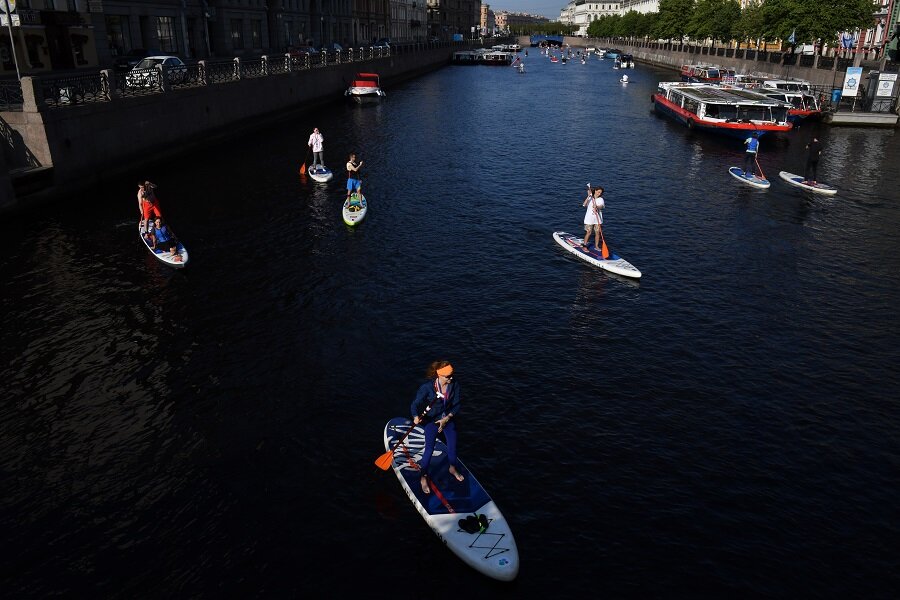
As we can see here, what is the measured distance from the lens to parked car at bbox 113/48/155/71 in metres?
46.4

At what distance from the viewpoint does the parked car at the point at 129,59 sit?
4644 cm

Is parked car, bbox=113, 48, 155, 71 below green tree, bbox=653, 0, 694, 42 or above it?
below

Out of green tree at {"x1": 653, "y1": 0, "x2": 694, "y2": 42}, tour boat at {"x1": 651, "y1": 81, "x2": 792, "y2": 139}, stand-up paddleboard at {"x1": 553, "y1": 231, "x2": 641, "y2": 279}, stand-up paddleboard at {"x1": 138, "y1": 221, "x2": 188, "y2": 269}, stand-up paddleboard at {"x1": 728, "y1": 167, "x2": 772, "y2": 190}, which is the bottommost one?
stand-up paddleboard at {"x1": 553, "y1": 231, "x2": 641, "y2": 279}

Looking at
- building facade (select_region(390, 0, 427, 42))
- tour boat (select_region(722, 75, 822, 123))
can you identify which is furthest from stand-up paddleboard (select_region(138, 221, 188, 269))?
building facade (select_region(390, 0, 427, 42))

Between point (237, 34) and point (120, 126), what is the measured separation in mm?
46261

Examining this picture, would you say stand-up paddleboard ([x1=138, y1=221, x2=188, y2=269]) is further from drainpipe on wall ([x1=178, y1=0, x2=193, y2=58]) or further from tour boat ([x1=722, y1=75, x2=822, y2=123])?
tour boat ([x1=722, y1=75, x2=822, y2=123])

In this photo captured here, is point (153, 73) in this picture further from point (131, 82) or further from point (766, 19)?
point (766, 19)

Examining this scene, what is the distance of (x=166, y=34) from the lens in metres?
60.1

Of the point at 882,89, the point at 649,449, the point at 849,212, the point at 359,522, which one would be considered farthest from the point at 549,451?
the point at 882,89

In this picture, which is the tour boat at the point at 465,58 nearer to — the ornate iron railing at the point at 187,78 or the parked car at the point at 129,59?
the parked car at the point at 129,59

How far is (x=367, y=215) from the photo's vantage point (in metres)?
29.1

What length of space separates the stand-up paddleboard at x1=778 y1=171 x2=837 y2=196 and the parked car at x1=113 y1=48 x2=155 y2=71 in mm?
42073

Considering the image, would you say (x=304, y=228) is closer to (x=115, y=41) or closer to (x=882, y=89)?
(x=115, y=41)

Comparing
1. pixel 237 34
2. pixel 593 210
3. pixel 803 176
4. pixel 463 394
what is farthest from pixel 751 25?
pixel 463 394
